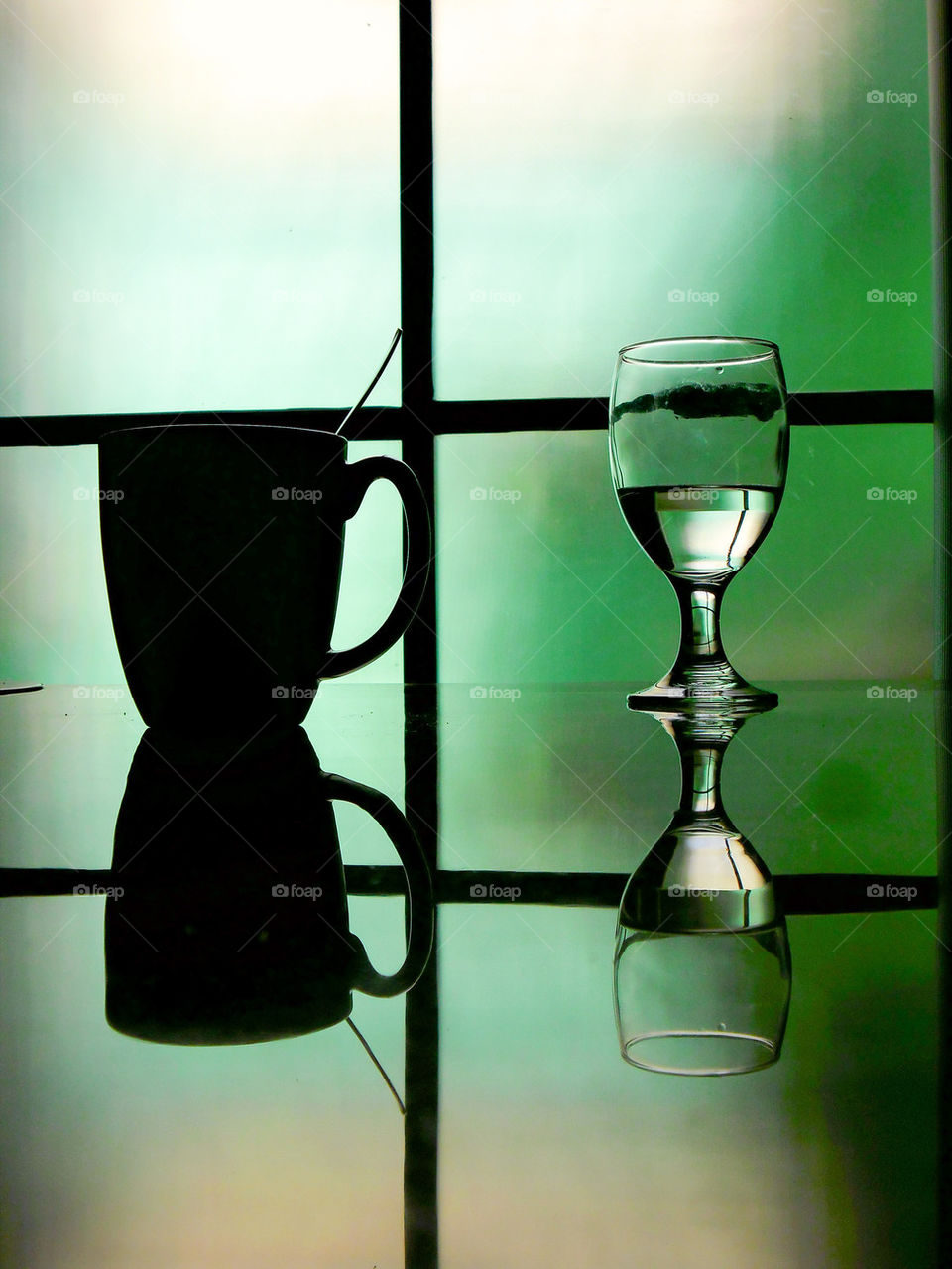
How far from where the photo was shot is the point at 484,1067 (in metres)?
0.11

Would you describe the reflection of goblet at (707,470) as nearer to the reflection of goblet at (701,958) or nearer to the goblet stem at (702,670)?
the goblet stem at (702,670)

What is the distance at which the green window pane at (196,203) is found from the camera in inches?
75.1

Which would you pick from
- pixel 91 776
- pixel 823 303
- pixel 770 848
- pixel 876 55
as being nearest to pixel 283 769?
pixel 91 776

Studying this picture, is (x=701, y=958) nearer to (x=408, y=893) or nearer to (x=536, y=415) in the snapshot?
(x=408, y=893)

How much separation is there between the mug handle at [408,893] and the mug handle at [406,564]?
0.12 m

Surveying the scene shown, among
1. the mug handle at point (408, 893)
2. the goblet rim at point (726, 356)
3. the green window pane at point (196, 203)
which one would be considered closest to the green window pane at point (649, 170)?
the green window pane at point (196, 203)

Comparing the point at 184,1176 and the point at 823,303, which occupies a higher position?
the point at 823,303

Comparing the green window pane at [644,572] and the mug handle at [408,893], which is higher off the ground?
the green window pane at [644,572]

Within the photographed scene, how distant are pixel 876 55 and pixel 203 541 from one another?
6.72ft

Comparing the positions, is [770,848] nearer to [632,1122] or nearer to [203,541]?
[632,1122]

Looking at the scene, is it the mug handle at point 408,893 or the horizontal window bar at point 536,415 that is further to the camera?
the horizontal window bar at point 536,415

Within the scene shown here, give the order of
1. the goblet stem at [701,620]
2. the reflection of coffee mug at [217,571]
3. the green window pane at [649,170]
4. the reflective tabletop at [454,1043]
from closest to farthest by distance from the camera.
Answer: the reflective tabletop at [454,1043], the reflection of coffee mug at [217,571], the goblet stem at [701,620], the green window pane at [649,170]

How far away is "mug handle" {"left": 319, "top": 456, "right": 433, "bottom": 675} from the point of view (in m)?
0.44

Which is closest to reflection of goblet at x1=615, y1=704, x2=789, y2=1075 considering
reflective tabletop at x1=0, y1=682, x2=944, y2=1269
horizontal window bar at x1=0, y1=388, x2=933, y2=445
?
reflective tabletop at x1=0, y1=682, x2=944, y2=1269
